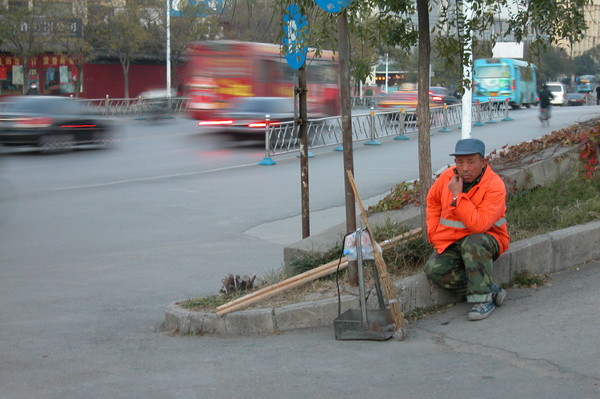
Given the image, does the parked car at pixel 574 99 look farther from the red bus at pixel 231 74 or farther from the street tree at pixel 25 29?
the red bus at pixel 231 74

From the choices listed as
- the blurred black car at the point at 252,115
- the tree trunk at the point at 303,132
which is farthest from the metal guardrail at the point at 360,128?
the tree trunk at the point at 303,132

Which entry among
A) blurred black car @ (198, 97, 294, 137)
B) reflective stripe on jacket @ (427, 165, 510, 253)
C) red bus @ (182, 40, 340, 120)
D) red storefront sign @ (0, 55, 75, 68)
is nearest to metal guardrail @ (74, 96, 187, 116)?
red storefront sign @ (0, 55, 75, 68)

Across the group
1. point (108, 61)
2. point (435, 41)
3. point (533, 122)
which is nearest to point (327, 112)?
point (533, 122)

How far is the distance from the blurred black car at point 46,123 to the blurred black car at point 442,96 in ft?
71.5

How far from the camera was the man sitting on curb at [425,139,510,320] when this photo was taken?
5.72 metres

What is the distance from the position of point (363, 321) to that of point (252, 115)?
1878 cm

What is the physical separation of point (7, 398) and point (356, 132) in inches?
927

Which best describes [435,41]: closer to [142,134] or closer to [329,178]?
[329,178]

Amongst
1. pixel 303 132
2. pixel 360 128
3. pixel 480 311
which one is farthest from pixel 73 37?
pixel 480 311

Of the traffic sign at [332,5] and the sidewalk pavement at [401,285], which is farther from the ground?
the traffic sign at [332,5]

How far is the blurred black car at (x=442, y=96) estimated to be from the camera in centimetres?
4066

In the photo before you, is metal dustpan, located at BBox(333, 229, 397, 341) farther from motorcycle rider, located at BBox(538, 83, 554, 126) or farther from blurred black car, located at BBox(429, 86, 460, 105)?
blurred black car, located at BBox(429, 86, 460, 105)

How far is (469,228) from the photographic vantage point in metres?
5.77

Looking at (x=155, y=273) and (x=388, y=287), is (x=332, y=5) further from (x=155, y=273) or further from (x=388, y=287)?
→ (x=155, y=273)
